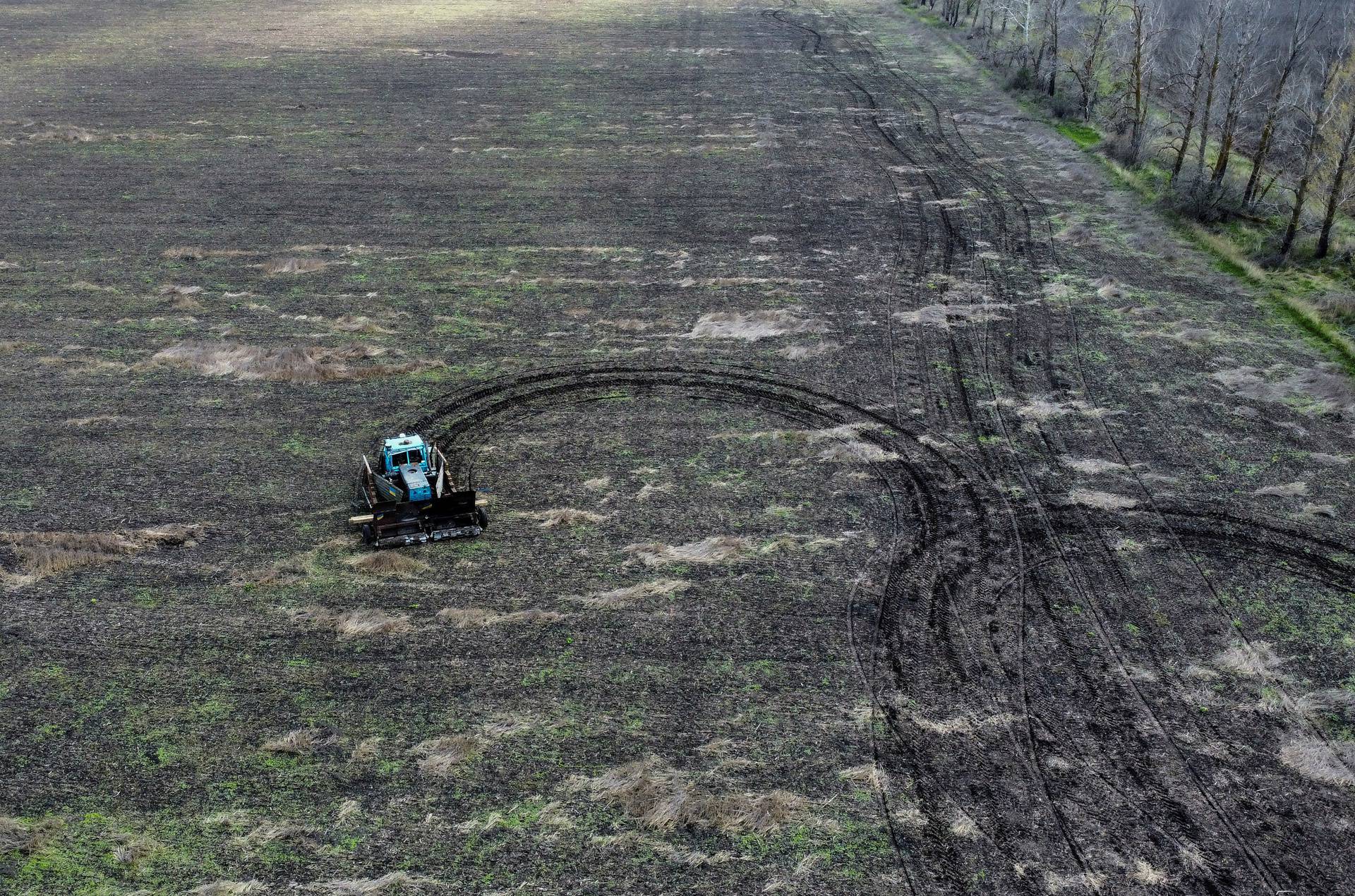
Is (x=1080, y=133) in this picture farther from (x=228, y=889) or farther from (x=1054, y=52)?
(x=228, y=889)

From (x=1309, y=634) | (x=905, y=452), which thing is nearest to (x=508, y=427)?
(x=905, y=452)

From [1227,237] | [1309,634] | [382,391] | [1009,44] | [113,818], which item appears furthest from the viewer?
[1009,44]

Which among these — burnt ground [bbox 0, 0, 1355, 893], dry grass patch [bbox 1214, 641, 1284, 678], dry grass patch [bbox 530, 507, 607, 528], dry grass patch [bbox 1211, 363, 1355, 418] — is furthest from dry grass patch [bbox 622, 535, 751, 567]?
dry grass patch [bbox 1211, 363, 1355, 418]

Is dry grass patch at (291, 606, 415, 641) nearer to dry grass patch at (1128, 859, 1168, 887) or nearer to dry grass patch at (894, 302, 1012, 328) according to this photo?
dry grass patch at (1128, 859, 1168, 887)

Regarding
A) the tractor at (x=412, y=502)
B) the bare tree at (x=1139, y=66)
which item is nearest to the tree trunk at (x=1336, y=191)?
the bare tree at (x=1139, y=66)

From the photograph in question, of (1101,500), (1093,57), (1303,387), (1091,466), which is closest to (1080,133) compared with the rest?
(1093,57)

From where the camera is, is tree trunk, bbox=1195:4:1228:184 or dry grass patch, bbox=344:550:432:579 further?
tree trunk, bbox=1195:4:1228:184

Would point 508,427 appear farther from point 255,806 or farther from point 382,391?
point 255,806
